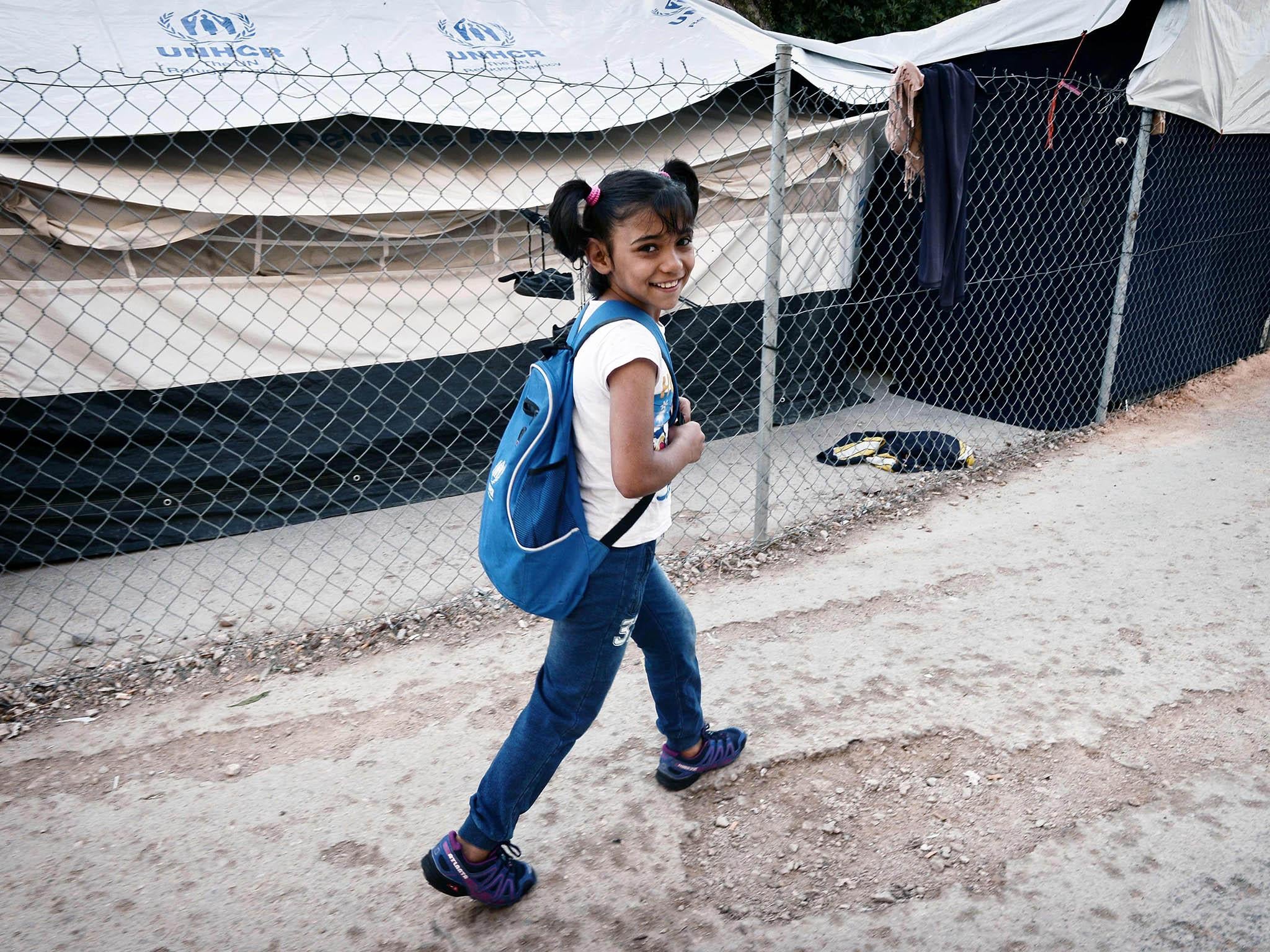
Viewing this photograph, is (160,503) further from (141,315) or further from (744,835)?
(744,835)

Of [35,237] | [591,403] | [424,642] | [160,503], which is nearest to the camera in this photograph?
[591,403]

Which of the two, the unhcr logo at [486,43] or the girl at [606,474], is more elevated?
the unhcr logo at [486,43]

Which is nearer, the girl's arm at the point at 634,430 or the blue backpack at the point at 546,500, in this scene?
the girl's arm at the point at 634,430

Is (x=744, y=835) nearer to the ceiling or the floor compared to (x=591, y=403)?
nearer to the floor

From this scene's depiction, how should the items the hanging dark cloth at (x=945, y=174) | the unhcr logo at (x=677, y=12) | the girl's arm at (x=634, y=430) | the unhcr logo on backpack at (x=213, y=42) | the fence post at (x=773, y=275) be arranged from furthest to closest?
the unhcr logo at (x=677, y=12), the hanging dark cloth at (x=945, y=174), the unhcr logo on backpack at (x=213, y=42), the fence post at (x=773, y=275), the girl's arm at (x=634, y=430)

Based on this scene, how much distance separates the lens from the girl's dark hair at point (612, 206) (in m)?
1.68

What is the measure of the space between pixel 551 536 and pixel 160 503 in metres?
3.21

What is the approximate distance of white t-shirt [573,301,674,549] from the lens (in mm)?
1646

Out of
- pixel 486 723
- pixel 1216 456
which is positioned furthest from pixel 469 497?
pixel 1216 456

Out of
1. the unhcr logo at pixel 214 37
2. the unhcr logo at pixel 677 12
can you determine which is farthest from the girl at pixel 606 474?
the unhcr logo at pixel 677 12

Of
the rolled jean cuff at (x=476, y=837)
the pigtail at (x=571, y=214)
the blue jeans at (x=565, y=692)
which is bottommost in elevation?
the rolled jean cuff at (x=476, y=837)

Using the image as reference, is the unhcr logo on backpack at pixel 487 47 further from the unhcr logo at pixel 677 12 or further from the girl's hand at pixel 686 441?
the girl's hand at pixel 686 441

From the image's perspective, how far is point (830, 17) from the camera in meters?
10.6

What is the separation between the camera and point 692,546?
4027mm
